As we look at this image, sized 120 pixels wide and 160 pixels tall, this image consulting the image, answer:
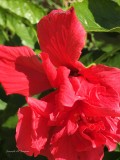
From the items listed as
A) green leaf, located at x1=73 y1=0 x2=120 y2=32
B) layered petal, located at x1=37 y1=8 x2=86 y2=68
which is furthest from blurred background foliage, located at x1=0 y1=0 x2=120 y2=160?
layered petal, located at x1=37 y1=8 x2=86 y2=68

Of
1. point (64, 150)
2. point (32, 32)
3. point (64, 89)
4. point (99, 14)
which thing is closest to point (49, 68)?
point (64, 89)

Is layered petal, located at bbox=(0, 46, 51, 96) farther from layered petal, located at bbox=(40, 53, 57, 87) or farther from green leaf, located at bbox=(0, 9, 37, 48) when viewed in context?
green leaf, located at bbox=(0, 9, 37, 48)

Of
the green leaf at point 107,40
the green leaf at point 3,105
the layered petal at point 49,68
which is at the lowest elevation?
the green leaf at point 107,40

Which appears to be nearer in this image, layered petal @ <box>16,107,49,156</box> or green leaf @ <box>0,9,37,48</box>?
layered petal @ <box>16,107,49,156</box>

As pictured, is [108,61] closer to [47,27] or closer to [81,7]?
[81,7]

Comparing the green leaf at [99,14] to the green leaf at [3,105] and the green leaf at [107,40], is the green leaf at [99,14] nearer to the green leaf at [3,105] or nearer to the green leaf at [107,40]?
the green leaf at [107,40]

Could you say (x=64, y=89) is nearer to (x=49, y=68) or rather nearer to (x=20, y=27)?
(x=49, y=68)

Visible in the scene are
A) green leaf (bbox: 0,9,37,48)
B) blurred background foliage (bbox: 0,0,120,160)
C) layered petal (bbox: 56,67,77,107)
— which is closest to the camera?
layered petal (bbox: 56,67,77,107)

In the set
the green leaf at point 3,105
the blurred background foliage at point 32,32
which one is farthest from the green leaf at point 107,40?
the green leaf at point 3,105
